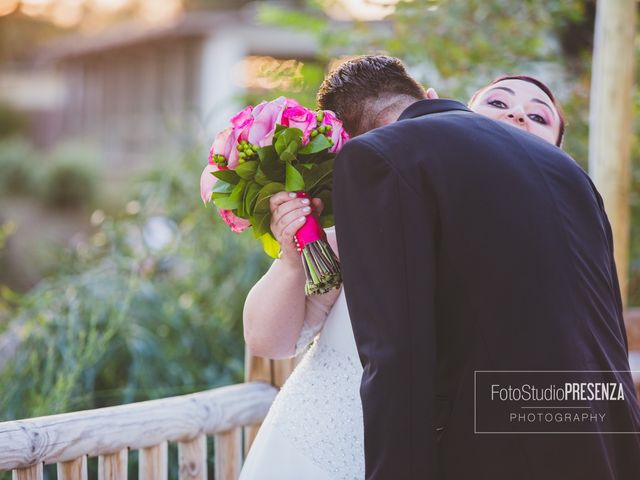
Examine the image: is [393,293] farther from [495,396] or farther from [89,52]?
[89,52]

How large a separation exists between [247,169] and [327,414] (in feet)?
1.98

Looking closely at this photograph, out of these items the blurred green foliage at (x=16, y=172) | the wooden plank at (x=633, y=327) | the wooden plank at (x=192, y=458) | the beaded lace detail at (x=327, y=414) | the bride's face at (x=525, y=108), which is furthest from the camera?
the blurred green foliage at (x=16, y=172)

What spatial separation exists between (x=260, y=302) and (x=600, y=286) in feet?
2.59

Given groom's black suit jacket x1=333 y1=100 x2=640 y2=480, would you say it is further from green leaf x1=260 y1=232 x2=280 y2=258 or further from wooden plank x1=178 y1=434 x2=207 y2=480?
wooden plank x1=178 y1=434 x2=207 y2=480

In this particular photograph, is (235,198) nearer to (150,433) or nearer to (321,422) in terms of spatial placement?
(321,422)

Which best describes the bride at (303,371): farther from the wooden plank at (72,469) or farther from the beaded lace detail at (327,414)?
the wooden plank at (72,469)

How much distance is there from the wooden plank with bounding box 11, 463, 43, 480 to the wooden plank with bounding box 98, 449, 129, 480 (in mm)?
218

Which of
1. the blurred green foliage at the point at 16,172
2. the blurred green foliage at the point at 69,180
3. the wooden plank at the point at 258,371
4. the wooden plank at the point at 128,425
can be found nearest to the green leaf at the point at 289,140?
the wooden plank at the point at 128,425

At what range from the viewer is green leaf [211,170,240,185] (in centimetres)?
189

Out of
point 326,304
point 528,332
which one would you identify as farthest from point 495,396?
point 326,304

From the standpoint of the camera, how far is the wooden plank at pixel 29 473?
2104 millimetres

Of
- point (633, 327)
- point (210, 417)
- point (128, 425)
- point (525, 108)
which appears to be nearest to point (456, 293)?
point (525, 108)

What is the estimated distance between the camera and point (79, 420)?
7.29ft

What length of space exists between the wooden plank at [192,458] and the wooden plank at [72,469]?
387 mm
